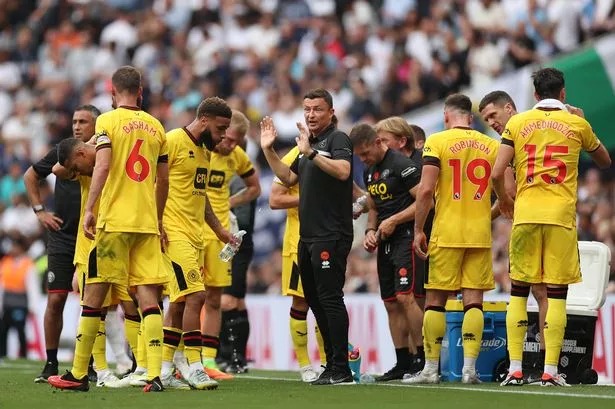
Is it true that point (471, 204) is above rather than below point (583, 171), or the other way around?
below

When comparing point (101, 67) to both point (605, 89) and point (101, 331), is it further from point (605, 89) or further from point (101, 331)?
point (101, 331)

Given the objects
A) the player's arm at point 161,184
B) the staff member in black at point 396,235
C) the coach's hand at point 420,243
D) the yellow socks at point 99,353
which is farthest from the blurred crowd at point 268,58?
the player's arm at point 161,184

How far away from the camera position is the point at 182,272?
12.6 metres

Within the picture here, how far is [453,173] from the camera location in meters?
12.9

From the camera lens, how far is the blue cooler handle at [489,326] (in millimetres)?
13738

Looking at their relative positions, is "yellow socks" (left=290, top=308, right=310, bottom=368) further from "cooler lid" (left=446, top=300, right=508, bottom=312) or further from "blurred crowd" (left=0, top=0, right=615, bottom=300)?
"blurred crowd" (left=0, top=0, right=615, bottom=300)

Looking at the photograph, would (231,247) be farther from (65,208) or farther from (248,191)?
(248,191)

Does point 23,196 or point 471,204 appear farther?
point 23,196

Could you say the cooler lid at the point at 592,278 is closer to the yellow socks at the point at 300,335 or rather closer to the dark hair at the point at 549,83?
the dark hair at the point at 549,83

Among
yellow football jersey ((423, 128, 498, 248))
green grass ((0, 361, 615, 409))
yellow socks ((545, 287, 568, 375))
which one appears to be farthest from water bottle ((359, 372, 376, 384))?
yellow socks ((545, 287, 568, 375))

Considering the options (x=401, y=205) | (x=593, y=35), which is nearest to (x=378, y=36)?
(x=593, y=35)

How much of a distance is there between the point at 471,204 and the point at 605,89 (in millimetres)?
6933

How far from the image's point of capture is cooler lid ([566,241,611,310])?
13.6m

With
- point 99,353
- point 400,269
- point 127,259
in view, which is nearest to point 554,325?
point 400,269
